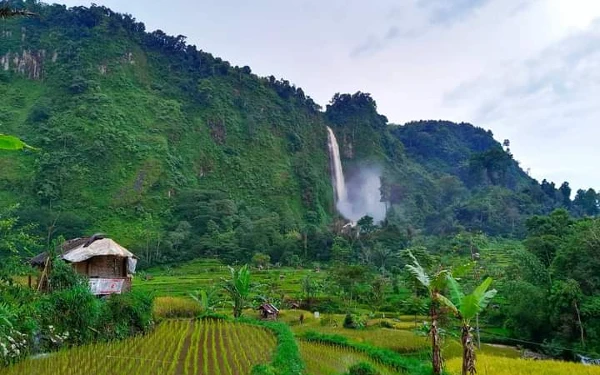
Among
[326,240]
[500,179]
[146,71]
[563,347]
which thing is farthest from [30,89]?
[500,179]

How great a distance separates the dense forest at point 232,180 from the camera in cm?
3306

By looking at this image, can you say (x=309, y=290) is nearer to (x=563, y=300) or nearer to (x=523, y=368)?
(x=563, y=300)

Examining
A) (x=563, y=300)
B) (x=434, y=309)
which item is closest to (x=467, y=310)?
(x=434, y=309)

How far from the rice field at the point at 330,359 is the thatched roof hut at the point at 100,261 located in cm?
834

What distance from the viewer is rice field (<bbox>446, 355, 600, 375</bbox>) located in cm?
1195

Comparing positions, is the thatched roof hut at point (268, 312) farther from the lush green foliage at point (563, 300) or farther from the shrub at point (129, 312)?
the lush green foliage at point (563, 300)

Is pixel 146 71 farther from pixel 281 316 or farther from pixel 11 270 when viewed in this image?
pixel 11 270

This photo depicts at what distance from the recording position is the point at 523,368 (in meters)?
12.7

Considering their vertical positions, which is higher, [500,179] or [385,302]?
[500,179]

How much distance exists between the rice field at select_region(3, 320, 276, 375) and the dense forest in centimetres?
1609

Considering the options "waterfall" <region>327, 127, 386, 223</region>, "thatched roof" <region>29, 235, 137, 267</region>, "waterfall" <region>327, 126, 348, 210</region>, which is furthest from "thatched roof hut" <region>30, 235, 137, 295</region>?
"waterfall" <region>327, 127, 386, 223</region>

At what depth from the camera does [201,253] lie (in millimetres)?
53719

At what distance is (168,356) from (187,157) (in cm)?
6753

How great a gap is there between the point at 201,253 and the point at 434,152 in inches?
3863
